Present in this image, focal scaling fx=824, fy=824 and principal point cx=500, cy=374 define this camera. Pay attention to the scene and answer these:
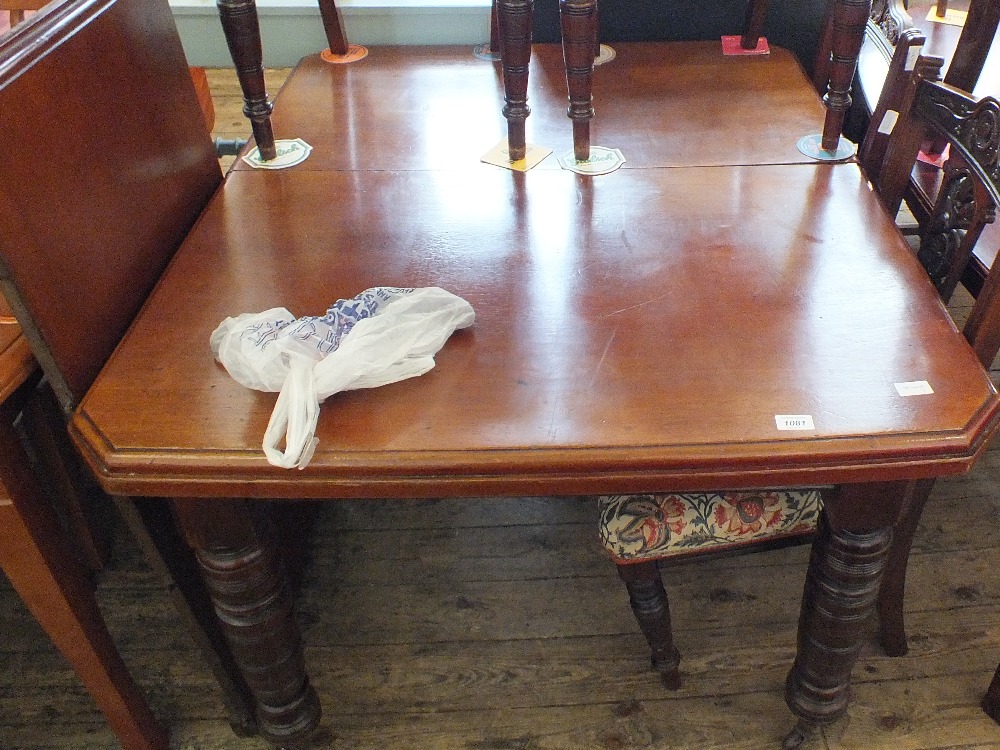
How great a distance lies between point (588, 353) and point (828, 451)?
0.30 m

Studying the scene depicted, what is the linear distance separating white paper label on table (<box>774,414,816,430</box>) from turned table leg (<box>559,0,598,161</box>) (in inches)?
26.8

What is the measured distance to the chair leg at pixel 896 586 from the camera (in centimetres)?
132

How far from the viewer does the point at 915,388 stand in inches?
36.7

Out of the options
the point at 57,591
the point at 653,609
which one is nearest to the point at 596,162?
the point at 653,609

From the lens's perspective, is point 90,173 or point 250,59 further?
point 250,59

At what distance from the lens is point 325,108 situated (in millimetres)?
1665

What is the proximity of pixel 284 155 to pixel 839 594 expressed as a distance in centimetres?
116

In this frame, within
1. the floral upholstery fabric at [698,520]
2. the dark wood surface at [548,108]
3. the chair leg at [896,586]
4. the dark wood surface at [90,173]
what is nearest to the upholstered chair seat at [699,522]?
Answer: the floral upholstery fabric at [698,520]

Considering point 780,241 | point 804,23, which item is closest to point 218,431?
point 780,241

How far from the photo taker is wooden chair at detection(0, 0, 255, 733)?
917 mm

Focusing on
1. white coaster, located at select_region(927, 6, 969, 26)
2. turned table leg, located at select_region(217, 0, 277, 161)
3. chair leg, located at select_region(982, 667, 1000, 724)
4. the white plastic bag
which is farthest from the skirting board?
chair leg, located at select_region(982, 667, 1000, 724)

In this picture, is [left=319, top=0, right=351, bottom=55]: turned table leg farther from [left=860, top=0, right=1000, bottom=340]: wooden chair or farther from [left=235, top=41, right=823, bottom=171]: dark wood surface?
[left=860, top=0, right=1000, bottom=340]: wooden chair

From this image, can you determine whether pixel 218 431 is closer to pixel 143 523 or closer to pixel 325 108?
pixel 143 523

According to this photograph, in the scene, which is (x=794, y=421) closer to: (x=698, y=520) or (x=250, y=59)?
(x=698, y=520)
